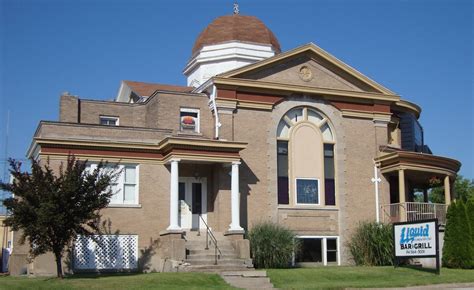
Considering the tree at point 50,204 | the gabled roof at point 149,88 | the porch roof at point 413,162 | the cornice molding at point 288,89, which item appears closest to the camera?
the tree at point 50,204

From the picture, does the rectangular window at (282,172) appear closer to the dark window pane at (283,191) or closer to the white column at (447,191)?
the dark window pane at (283,191)

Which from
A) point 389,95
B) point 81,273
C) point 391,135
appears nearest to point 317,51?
point 389,95

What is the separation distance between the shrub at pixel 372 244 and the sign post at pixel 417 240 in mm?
1618

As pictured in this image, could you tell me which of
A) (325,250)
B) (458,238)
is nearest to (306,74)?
(325,250)

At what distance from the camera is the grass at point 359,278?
79.6 ft

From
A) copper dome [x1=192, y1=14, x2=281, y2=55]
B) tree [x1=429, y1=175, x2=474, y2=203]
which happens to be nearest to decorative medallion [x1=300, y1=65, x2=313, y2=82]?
copper dome [x1=192, y1=14, x2=281, y2=55]

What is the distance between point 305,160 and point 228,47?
33.0 ft

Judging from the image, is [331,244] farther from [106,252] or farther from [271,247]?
[106,252]

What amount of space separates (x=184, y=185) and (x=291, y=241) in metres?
5.70

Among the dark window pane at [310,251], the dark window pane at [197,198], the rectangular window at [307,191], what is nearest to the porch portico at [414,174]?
the rectangular window at [307,191]

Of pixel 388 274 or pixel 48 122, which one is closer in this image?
pixel 388 274

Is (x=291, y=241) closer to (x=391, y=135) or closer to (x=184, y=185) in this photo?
(x=184, y=185)

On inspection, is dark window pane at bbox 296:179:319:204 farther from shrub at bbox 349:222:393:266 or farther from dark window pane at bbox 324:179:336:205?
shrub at bbox 349:222:393:266

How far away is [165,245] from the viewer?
29.7 m
